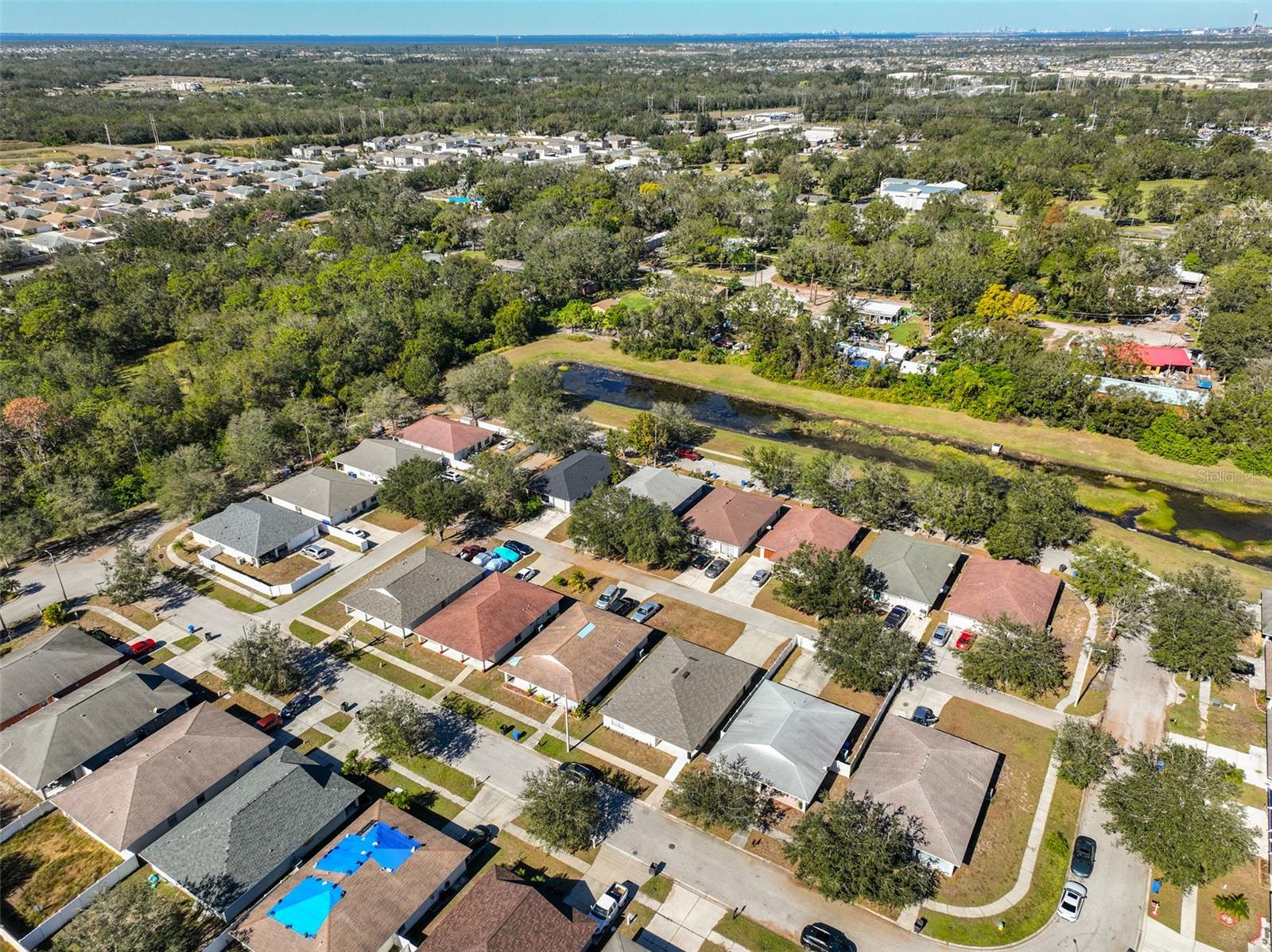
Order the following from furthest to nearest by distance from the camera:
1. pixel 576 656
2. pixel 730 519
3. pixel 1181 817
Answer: pixel 730 519 < pixel 576 656 < pixel 1181 817

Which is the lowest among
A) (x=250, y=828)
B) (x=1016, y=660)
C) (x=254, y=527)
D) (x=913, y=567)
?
(x=250, y=828)

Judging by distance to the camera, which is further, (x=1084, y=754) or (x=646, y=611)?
(x=646, y=611)

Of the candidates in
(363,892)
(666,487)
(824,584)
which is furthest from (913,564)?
(363,892)

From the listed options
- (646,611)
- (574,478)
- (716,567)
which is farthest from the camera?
(574,478)

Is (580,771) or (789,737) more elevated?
(789,737)

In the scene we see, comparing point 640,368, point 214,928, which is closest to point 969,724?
point 214,928

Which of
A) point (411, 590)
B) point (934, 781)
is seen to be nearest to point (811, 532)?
point (934, 781)

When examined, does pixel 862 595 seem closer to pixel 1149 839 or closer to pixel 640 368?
pixel 1149 839

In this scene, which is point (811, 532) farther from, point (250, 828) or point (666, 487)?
point (250, 828)

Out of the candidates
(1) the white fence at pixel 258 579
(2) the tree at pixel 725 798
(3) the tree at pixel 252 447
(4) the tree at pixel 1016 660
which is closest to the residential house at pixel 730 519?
(4) the tree at pixel 1016 660
